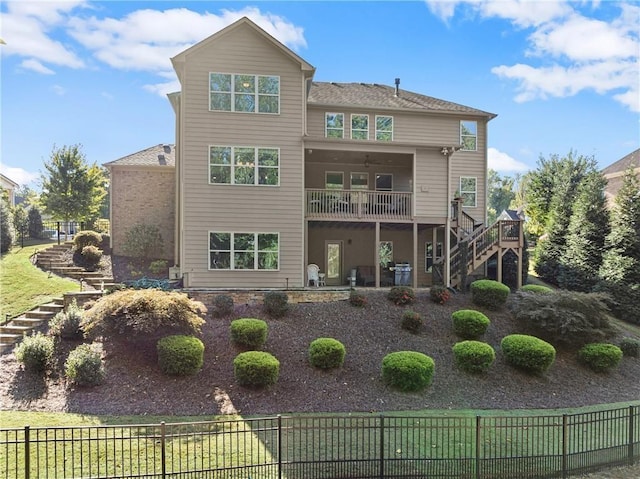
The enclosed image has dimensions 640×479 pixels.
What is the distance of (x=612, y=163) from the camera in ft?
111

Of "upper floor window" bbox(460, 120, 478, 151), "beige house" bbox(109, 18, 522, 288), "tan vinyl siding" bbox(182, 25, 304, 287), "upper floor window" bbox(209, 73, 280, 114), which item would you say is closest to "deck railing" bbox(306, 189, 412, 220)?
"beige house" bbox(109, 18, 522, 288)

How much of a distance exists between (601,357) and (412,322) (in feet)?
18.5

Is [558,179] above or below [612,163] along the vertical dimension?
below

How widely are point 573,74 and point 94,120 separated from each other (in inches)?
886

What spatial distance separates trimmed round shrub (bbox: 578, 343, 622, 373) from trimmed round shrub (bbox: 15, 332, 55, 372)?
15.2 meters

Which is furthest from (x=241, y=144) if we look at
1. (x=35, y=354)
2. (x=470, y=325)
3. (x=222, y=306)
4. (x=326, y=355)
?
(x=470, y=325)

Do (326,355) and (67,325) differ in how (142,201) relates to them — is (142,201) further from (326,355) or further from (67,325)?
(326,355)

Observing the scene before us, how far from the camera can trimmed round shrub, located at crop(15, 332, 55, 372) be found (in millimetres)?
9859

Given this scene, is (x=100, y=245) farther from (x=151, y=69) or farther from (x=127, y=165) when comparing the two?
(x=151, y=69)

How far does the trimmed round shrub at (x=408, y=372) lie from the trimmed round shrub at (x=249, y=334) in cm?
351

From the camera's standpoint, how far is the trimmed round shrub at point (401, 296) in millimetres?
14703

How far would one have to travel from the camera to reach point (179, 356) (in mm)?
10062

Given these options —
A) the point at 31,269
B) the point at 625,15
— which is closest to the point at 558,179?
the point at 625,15

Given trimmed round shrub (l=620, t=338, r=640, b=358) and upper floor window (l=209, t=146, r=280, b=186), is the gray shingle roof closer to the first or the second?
upper floor window (l=209, t=146, r=280, b=186)
